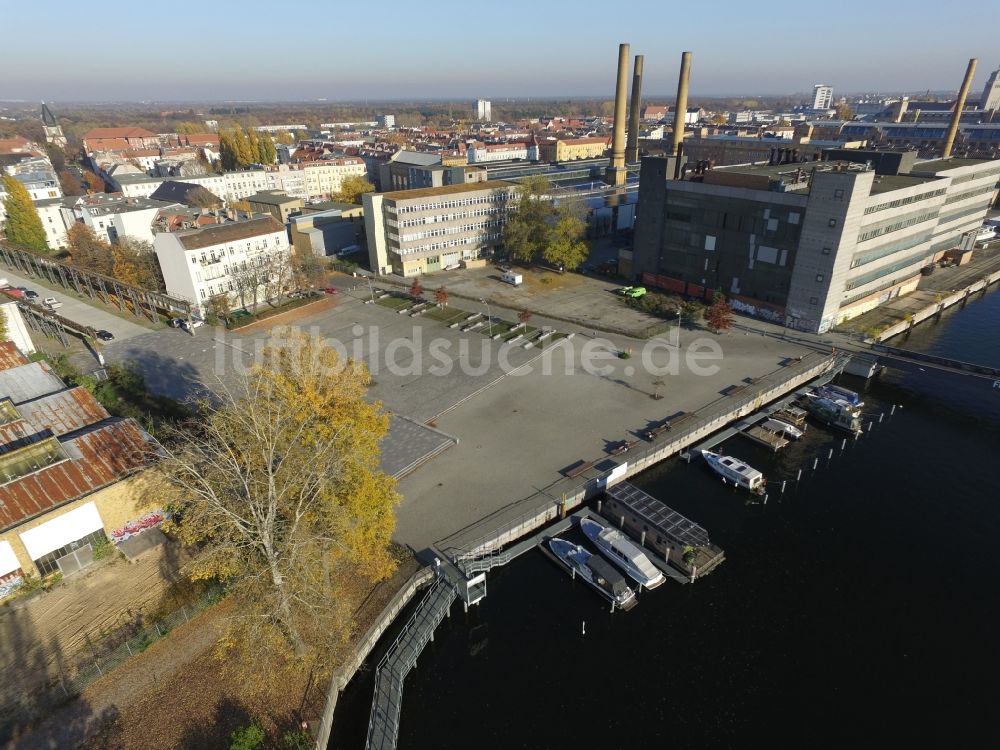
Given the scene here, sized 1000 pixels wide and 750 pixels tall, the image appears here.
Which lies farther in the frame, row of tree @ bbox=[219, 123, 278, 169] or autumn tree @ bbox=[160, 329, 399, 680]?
row of tree @ bbox=[219, 123, 278, 169]

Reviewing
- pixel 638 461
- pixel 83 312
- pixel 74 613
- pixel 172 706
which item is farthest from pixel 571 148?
pixel 172 706

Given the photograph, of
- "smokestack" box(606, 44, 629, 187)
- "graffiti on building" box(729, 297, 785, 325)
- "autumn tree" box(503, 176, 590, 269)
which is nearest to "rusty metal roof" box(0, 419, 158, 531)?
"autumn tree" box(503, 176, 590, 269)

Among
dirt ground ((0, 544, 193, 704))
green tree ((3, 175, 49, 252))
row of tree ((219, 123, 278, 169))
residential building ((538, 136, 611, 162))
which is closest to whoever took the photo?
dirt ground ((0, 544, 193, 704))

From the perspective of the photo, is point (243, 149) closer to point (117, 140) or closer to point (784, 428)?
point (117, 140)

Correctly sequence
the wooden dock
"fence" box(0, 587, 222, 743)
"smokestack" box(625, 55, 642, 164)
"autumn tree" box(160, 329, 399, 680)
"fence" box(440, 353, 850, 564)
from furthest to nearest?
1. "smokestack" box(625, 55, 642, 164)
2. the wooden dock
3. "fence" box(440, 353, 850, 564)
4. "autumn tree" box(160, 329, 399, 680)
5. "fence" box(0, 587, 222, 743)

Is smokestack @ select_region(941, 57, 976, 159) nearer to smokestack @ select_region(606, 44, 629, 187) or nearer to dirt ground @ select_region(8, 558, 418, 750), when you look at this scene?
smokestack @ select_region(606, 44, 629, 187)

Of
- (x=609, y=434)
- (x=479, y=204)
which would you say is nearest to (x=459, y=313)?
(x=479, y=204)
